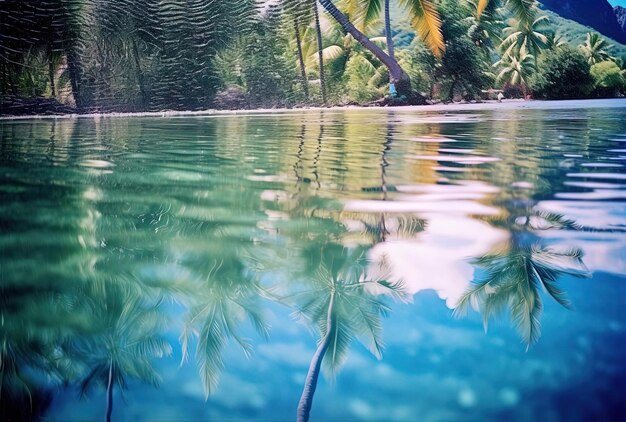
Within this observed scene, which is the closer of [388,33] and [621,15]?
[621,15]

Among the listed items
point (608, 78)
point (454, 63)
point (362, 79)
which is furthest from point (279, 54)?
point (608, 78)

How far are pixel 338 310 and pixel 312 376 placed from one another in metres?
0.12

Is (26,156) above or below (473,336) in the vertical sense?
above

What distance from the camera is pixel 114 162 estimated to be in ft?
5.63

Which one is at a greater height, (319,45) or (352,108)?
(319,45)

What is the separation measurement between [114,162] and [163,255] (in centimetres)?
106

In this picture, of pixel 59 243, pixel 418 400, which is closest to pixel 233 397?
pixel 418 400

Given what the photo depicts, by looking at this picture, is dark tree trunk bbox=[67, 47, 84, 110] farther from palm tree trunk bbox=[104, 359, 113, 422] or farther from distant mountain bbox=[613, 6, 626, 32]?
palm tree trunk bbox=[104, 359, 113, 422]

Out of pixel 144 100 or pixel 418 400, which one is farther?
pixel 144 100

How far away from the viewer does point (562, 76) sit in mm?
6418

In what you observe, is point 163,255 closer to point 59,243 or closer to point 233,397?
point 59,243

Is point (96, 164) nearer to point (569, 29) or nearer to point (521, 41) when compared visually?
point (521, 41)

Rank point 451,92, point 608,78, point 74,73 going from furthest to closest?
point 608,78, point 451,92, point 74,73

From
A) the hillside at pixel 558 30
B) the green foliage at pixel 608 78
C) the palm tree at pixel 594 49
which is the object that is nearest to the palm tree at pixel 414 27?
the hillside at pixel 558 30
